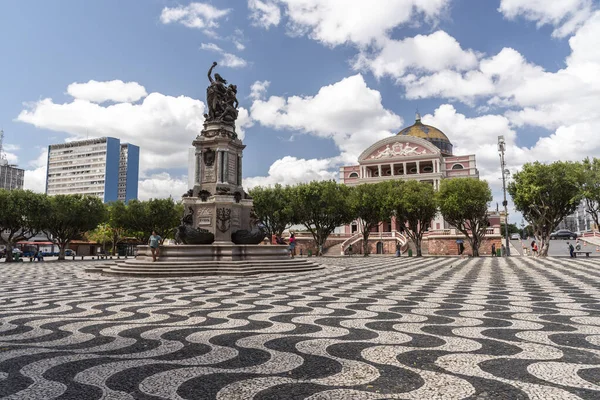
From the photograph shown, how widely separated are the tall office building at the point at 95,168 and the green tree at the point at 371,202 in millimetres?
118312

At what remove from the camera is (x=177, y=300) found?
372 inches

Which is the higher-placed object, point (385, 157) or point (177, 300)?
point (385, 157)

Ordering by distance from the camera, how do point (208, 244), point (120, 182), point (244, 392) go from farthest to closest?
point (120, 182), point (208, 244), point (244, 392)

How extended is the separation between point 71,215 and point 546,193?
43.8 metres

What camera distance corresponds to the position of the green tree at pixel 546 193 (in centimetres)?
3281

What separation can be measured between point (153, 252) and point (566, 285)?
1632 cm

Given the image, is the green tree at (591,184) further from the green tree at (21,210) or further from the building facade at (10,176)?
the building facade at (10,176)

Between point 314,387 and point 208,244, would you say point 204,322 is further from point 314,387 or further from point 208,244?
point 208,244

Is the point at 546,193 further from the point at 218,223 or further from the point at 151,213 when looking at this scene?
the point at 151,213

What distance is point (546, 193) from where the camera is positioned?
34250mm

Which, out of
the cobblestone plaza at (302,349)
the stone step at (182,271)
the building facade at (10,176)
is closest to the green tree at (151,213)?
the stone step at (182,271)

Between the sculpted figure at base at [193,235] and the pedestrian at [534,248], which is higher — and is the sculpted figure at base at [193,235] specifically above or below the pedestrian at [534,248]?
above

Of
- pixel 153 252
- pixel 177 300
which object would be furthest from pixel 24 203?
pixel 177 300

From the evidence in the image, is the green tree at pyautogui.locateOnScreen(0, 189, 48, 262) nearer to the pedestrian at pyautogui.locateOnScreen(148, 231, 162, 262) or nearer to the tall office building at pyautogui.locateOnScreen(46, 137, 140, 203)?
the pedestrian at pyautogui.locateOnScreen(148, 231, 162, 262)
